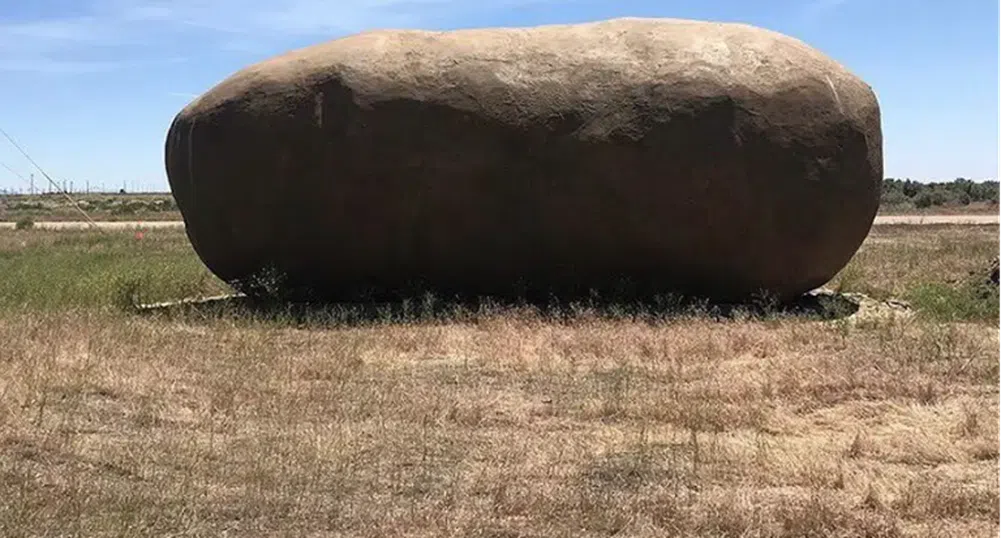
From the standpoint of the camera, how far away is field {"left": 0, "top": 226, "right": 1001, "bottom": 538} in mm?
5188

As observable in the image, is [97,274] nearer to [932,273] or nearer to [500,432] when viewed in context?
[500,432]

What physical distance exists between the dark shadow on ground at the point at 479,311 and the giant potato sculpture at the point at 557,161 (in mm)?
266

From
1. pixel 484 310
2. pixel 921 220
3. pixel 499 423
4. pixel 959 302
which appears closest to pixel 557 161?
pixel 484 310

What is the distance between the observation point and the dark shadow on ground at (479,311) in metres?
11.9

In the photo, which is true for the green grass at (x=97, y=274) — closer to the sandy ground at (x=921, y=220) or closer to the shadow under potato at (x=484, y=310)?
the shadow under potato at (x=484, y=310)

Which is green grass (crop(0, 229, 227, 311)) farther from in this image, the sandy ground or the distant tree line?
the distant tree line

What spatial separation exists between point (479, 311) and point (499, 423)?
16.5 feet

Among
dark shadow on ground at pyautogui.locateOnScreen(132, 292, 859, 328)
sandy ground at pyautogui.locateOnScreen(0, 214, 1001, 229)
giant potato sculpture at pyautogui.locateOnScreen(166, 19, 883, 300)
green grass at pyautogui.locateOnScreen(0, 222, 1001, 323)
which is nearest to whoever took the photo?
dark shadow on ground at pyautogui.locateOnScreen(132, 292, 859, 328)

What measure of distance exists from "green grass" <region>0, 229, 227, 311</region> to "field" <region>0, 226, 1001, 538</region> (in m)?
1.07

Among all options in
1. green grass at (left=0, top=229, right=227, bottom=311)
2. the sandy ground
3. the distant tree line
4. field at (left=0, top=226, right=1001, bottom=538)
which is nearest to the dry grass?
field at (left=0, top=226, right=1001, bottom=538)

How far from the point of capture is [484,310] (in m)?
12.1

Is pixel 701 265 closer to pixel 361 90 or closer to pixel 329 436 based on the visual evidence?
pixel 361 90

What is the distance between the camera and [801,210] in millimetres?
12250

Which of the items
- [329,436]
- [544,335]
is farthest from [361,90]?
[329,436]
